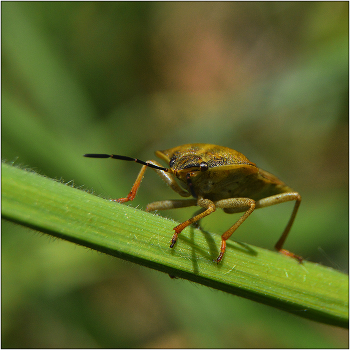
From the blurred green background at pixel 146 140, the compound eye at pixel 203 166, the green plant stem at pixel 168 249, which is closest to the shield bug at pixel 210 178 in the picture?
the compound eye at pixel 203 166

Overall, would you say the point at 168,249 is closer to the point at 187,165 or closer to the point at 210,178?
the point at 187,165

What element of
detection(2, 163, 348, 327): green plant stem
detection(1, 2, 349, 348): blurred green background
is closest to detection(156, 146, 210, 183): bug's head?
detection(2, 163, 348, 327): green plant stem

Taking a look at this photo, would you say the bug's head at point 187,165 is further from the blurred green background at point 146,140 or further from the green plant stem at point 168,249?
the blurred green background at point 146,140

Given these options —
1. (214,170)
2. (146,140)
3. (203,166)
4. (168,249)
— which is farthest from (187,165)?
(146,140)

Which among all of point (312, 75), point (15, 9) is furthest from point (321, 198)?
point (15, 9)

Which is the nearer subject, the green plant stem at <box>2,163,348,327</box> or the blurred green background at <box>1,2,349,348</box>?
the green plant stem at <box>2,163,348,327</box>

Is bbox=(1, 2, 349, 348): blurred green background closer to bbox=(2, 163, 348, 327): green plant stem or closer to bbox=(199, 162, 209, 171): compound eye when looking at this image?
bbox=(2, 163, 348, 327): green plant stem

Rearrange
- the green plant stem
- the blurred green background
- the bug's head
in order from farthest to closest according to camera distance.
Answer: the blurred green background < the bug's head < the green plant stem

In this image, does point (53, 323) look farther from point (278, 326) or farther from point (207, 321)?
point (278, 326)
